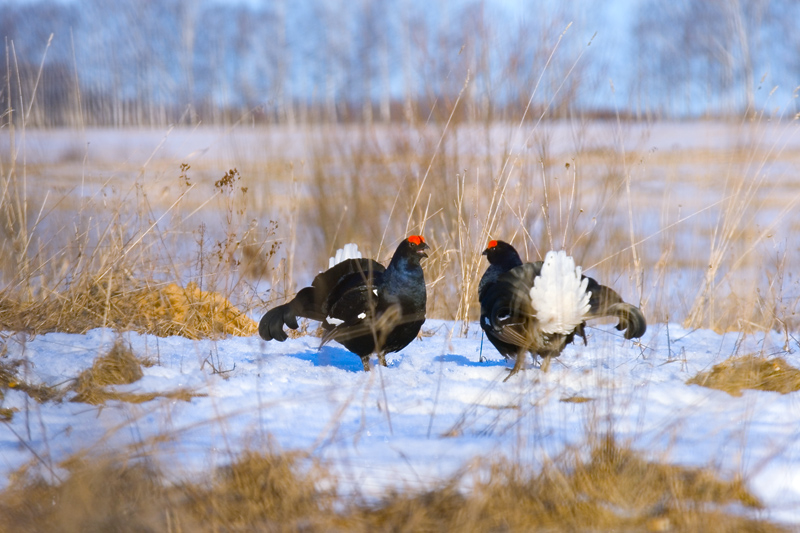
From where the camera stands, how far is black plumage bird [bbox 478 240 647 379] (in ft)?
7.98

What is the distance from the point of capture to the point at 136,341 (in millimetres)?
2686

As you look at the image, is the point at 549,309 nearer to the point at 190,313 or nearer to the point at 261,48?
the point at 190,313

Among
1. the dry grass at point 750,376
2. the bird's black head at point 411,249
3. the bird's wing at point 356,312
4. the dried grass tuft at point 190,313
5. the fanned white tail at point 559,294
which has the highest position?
the bird's black head at point 411,249

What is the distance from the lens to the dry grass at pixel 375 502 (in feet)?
4.54

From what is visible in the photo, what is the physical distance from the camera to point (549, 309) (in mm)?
2449

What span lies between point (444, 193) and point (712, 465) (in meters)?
3.37

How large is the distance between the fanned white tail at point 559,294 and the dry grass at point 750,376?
0.42 metres

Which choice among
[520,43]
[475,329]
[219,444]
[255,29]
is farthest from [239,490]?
[255,29]

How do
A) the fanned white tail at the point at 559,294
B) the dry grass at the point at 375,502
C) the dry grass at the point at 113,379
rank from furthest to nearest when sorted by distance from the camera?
the fanned white tail at the point at 559,294 → the dry grass at the point at 113,379 → the dry grass at the point at 375,502

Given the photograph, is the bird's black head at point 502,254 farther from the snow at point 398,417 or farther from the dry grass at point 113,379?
the dry grass at point 113,379

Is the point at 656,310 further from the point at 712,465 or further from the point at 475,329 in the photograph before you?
the point at 712,465

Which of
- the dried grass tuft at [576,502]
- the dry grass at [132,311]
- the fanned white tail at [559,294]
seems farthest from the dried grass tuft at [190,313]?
the dried grass tuft at [576,502]

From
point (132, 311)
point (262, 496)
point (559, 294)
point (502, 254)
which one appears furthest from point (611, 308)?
point (132, 311)

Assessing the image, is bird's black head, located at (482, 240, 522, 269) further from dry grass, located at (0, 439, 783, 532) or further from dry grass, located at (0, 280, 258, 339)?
dry grass, located at (0, 439, 783, 532)
